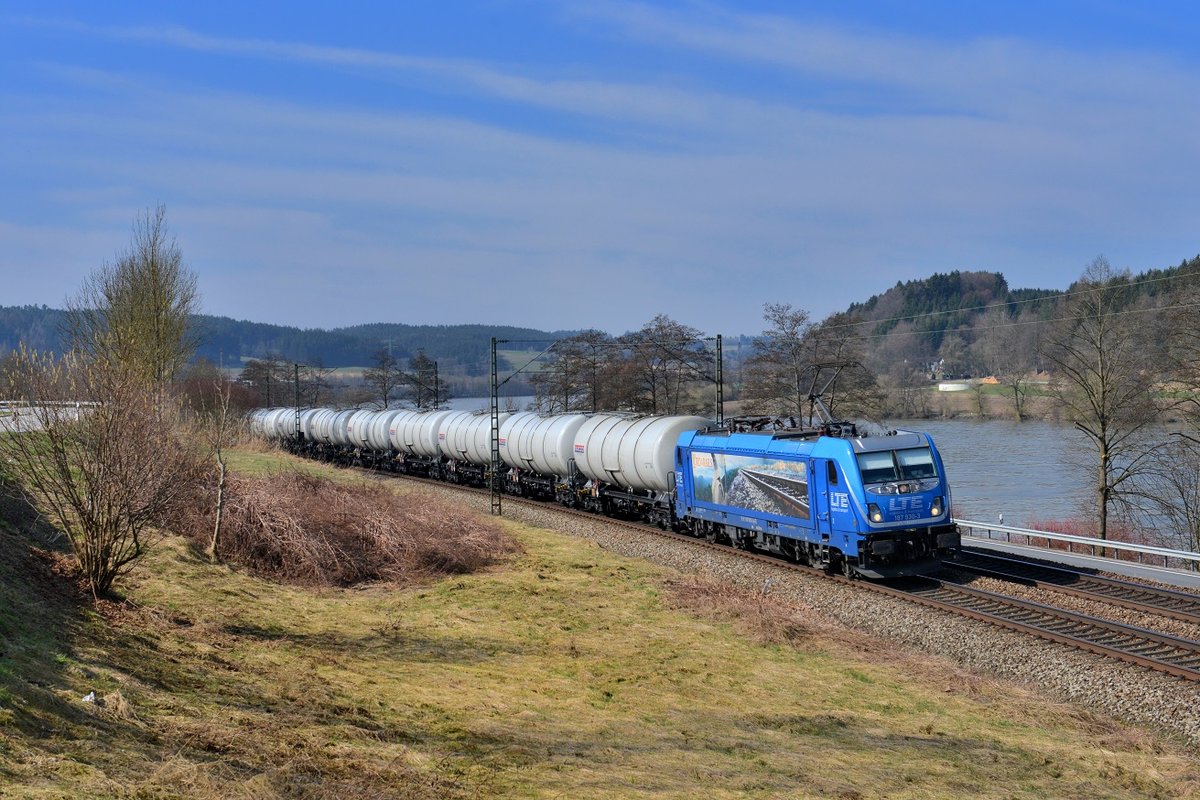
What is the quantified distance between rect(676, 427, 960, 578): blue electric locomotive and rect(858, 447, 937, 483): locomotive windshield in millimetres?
21

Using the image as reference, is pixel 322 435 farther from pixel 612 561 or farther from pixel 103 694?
pixel 103 694

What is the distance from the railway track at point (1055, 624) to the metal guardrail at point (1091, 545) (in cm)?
457

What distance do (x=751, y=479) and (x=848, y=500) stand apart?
3883 millimetres

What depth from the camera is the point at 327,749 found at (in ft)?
27.1

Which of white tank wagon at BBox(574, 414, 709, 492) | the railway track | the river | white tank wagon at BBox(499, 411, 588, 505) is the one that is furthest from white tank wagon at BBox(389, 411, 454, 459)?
the railway track

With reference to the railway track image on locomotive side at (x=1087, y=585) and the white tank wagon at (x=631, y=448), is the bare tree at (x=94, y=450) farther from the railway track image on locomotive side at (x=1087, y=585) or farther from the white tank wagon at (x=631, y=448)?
the white tank wagon at (x=631, y=448)

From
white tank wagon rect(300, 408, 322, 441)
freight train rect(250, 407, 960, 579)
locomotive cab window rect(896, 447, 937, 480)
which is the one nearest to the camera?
freight train rect(250, 407, 960, 579)

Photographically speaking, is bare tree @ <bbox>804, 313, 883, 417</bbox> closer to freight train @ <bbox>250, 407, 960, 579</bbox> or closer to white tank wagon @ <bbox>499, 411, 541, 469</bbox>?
white tank wagon @ <bbox>499, 411, 541, 469</bbox>

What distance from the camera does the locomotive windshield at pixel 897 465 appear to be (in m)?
19.8

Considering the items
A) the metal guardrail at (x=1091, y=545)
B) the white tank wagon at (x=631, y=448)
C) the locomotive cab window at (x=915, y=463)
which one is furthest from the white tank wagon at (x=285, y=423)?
the locomotive cab window at (x=915, y=463)

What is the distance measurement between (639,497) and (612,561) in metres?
7.34

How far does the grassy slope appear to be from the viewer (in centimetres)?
768

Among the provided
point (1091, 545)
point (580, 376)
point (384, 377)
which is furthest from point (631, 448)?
point (384, 377)

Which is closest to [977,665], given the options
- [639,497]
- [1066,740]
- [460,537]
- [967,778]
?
[1066,740]
